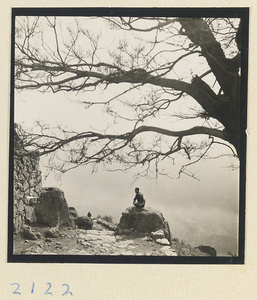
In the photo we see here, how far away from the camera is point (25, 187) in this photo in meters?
3.38

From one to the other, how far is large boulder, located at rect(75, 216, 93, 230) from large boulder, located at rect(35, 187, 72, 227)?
3.0 inches

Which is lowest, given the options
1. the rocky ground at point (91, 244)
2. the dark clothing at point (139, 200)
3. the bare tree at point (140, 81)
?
the rocky ground at point (91, 244)

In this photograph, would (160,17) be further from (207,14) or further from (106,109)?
(106,109)

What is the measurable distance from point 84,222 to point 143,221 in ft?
1.74

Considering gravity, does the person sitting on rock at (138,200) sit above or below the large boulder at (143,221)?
above

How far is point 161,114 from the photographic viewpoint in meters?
3.43

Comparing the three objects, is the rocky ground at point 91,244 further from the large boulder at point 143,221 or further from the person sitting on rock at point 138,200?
the person sitting on rock at point 138,200

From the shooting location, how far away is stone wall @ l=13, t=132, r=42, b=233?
11.0 ft

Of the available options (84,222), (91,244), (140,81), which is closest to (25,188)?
(84,222)

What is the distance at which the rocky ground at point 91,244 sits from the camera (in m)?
3.31

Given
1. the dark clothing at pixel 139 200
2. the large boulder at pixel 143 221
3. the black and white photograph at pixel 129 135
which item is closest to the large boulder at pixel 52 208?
the black and white photograph at pixel 129 135

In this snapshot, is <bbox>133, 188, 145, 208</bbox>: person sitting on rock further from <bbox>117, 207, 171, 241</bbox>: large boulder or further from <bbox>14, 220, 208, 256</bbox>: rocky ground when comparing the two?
<bbox>14, 220, 208, 256</bbox>: rocky ground

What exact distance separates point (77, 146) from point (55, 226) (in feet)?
2.45

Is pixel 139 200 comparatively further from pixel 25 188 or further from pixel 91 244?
pixel 25 188
